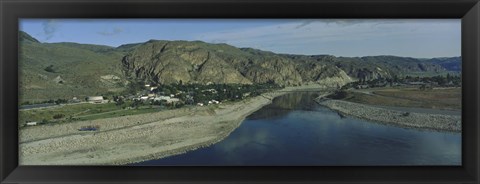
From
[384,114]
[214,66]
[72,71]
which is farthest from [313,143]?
[72,71]

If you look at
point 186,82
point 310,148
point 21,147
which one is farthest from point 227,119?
point 21,147

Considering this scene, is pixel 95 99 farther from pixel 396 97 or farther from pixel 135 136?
pixel 396 97

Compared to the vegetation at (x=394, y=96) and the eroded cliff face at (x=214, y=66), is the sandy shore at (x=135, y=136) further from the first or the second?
the vegetation at (x=394, y=96)

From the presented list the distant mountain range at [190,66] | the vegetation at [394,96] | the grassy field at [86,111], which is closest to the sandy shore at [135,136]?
the grassy field at [86,111]

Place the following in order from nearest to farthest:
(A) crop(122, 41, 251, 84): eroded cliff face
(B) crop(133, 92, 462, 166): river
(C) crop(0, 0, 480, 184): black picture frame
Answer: (C) crop(0, 0, 480, 184): black picture frame < (B) crop(133, 92, 462, 166): river < (A) crop(122, 41, 251, 84): eroded cliff face

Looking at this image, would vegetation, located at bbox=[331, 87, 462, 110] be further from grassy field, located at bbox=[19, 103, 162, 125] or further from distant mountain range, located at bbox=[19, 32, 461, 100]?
grassy field, located at bbox=[19, 103, 162, 125]

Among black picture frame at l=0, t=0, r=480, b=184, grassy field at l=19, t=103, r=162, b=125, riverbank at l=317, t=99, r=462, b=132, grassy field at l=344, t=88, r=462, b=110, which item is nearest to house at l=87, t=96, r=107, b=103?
grassy field at l=19, t=103, r=162, b=125

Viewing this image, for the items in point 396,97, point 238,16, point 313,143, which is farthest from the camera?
point 396,97
